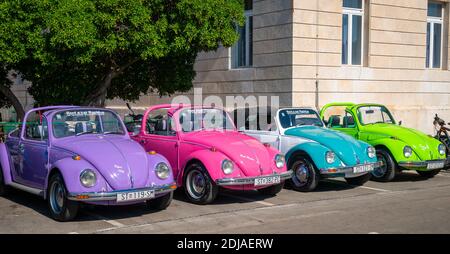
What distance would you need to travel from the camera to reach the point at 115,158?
779cm

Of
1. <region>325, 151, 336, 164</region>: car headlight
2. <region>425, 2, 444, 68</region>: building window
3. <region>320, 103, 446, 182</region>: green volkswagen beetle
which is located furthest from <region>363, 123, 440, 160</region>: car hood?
<region>425, 2, 444, 68</region>: building window

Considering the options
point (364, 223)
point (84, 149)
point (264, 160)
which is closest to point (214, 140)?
point (264, 160)

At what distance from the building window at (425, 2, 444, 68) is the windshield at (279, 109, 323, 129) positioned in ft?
42.7

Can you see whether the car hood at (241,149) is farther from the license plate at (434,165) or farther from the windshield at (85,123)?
the license plate at (434,165)

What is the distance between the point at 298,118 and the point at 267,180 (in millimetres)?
2972

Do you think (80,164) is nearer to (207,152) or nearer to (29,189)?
(29,189)

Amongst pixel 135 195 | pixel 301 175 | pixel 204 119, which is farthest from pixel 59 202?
pixel 301 175

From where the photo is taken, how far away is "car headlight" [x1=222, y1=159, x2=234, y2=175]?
28.3 feet

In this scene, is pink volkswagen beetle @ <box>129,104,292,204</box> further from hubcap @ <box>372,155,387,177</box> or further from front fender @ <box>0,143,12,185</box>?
hubcap @ <box>372,155,387,177</box>

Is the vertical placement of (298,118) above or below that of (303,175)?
above

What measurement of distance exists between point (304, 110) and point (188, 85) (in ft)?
15.9
